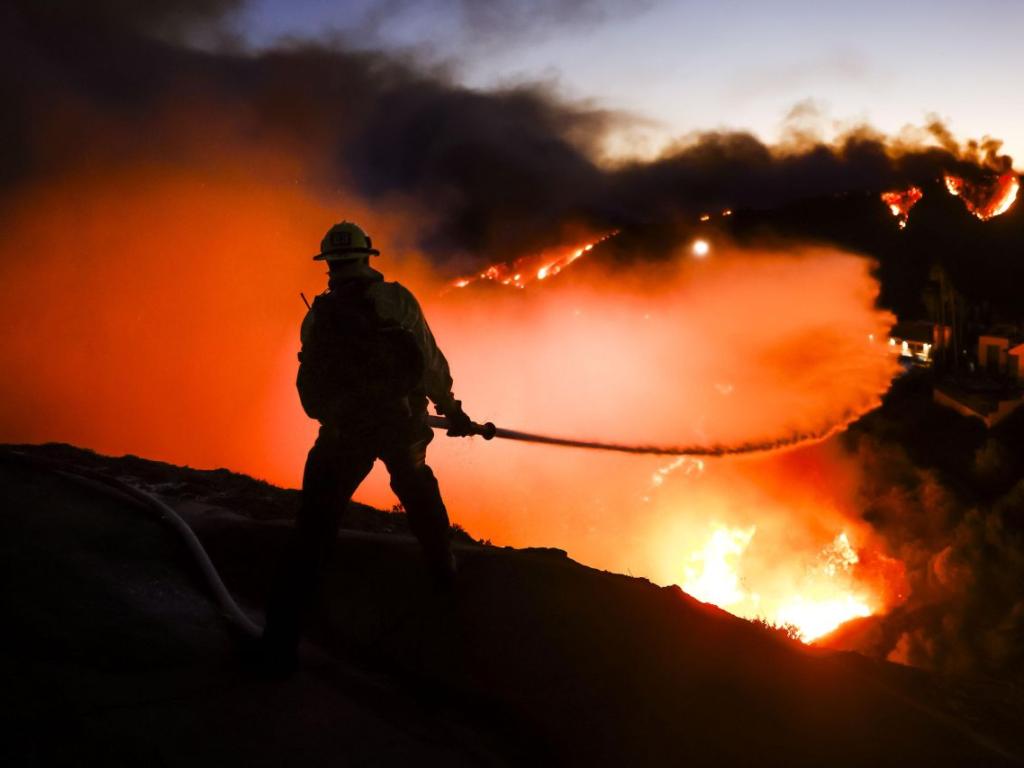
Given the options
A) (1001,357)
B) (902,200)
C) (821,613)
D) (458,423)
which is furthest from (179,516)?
(902,200)

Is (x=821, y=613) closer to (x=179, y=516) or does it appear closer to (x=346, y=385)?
(x=179, y=516)

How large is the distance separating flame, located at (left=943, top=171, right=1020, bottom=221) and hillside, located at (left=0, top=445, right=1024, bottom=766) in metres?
109

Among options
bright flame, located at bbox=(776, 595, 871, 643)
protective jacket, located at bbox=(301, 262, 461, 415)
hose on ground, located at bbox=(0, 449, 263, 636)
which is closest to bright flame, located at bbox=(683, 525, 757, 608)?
bright flame, located at bbox=(776, 595, 871, 643)

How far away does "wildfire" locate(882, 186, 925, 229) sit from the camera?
325 ft

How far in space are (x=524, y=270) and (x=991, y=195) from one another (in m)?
78.9

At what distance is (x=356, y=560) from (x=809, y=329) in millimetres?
48770

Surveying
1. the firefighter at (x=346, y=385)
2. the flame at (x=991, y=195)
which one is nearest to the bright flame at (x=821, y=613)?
the firefighter at (x=346, y=385)

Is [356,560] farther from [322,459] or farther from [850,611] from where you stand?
[850,611]

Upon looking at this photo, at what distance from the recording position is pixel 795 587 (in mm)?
45062

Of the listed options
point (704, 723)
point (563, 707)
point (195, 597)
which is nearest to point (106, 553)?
point (195, 597)

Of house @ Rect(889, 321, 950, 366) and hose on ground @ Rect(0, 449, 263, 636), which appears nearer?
hose on ground @ Rect(0, 449, 263, 636)

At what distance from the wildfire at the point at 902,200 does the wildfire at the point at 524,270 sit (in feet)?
184

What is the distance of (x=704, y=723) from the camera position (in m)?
3.51

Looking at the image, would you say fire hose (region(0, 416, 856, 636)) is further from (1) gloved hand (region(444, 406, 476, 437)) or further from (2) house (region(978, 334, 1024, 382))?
(2) house (region(978, 334, 1024, 382))
